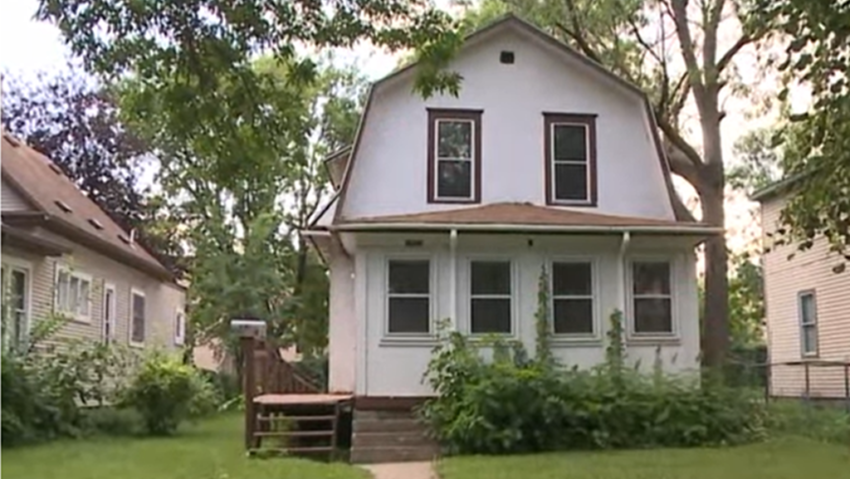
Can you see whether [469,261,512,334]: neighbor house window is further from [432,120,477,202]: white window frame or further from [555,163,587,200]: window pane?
[555,163,587,200]: window pane

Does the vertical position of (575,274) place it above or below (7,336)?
above

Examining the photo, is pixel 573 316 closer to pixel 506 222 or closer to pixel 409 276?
pixel 506 222

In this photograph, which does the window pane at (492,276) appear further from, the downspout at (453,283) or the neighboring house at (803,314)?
the neighboring house at (803,314)

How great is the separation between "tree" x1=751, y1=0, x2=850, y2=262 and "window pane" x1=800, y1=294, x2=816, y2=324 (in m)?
14.1

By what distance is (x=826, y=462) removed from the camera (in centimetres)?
1130

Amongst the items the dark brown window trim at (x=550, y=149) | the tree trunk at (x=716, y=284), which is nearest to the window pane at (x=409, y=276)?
the dark brown window trim at (x=550, y=149)

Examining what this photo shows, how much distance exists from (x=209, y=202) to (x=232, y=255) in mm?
3313

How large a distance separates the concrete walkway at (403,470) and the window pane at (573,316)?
3.90 m

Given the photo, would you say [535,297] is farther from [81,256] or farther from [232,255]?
[232,255]

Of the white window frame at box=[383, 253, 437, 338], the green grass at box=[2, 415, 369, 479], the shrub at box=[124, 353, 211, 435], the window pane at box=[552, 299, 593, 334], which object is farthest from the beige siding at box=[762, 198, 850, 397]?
the green grass at box=[2, 415, 369, 479]

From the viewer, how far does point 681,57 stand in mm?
23000

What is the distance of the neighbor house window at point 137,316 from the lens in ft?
80.1

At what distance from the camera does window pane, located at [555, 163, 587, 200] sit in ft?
54.6

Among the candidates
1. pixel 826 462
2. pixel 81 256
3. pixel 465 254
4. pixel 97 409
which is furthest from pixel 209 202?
pixel 826 462
